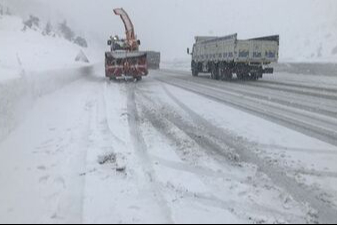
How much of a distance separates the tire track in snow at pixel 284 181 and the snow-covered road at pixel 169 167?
14 millimetres

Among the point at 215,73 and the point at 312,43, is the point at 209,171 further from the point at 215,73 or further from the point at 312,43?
the point at 312,43

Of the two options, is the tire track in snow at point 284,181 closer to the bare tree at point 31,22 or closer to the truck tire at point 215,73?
the truck tire at point 215,73

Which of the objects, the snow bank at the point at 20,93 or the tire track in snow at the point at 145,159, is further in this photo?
the snow bank at the point at 20,93

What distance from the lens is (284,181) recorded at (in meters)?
6.26

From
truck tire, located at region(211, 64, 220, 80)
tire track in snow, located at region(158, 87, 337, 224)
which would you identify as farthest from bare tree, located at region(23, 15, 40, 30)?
tire track in snow, located at region(158, 87, 337, 224)

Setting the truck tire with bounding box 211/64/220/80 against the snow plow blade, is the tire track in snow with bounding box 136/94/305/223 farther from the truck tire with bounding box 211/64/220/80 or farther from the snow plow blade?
the truck tire with bounding box 211/64/220/80

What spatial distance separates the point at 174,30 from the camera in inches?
3691

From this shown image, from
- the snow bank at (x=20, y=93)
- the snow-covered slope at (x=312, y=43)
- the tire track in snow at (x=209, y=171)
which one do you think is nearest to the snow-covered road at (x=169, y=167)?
the tire track in snow at (x=209, y=171)

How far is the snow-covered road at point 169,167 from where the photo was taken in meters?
5.20

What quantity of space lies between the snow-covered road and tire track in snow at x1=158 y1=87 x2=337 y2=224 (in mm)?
14

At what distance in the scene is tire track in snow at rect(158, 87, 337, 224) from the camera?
5.27 metres

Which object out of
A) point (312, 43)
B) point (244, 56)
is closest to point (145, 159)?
point (244, 56)

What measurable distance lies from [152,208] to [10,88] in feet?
18.2

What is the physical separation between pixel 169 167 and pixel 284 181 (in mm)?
1596
